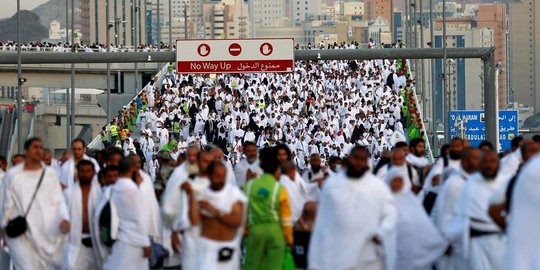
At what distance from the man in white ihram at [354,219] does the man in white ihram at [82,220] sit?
12.4 ft

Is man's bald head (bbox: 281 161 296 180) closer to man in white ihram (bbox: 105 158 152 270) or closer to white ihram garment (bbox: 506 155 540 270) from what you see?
man in white ihram (bbox: 105 158 152 270)

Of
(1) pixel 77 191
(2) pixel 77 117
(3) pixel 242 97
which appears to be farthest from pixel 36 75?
(1) pixel 77 191

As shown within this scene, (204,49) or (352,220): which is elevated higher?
(204,49)

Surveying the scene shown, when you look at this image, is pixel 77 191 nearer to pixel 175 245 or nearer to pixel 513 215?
pixel 175 245

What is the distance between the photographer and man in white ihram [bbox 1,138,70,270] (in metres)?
19.9

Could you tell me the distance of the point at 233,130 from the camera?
58750 millimetres

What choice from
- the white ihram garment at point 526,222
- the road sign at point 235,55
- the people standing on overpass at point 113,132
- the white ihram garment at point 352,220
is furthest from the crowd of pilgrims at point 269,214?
the people standing on overpass at point 113,132

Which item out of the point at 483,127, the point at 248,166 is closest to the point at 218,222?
the point at 248,166

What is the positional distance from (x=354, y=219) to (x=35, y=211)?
4.39 m

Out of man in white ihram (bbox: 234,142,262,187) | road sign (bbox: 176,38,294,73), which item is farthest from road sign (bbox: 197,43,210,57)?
man in white ihram (bbox: 234,142,262,187)

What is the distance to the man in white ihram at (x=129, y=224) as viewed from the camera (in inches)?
773

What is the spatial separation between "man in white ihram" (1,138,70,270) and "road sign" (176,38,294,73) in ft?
81.1

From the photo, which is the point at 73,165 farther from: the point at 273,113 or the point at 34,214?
the point at 273,113

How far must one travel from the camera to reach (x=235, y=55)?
4497 cm
